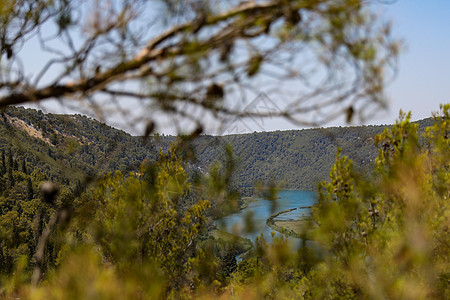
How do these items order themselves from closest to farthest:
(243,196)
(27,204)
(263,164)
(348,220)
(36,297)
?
(36,297) → (243,196) → (348,220) → (27,204) → (263,164)

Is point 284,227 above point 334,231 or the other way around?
above

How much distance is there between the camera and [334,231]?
3438 millimetres

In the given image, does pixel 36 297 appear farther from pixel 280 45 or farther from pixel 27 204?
pixel 27 204

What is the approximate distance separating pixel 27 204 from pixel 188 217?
27.9 meters

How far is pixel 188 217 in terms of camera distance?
4.30 m

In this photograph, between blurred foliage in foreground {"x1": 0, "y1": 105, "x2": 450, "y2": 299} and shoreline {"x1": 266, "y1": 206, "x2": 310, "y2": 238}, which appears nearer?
shoreline {"x1": 266, "y1": 206, "x2": 310, "y2": 238}

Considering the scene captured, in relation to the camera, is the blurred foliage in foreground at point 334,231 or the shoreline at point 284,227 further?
the blurred foliage in foreground at point 334,231

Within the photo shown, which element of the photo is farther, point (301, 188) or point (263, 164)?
point (263, 164)

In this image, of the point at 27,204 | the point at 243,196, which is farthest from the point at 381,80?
the point at 27,204

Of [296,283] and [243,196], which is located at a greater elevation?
[243,196]

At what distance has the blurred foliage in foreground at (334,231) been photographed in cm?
301

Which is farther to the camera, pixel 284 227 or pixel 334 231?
pixel 284 227

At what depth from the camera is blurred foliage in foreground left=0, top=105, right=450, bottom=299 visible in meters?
3.01

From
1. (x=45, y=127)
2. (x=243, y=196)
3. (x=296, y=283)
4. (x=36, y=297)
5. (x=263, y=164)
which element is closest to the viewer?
(x=36, y=297)
